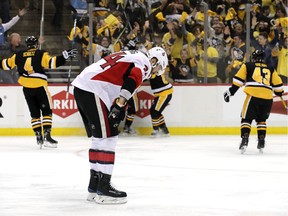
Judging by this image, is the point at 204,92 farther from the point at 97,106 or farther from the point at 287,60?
the point at 97,106

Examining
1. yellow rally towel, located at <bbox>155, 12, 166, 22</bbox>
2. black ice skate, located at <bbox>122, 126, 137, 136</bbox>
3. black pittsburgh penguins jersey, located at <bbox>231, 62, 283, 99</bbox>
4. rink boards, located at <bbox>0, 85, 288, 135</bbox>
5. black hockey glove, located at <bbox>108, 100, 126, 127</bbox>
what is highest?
yellow rally towel, located at <bbox>155, 12, 166, 22</bbox>

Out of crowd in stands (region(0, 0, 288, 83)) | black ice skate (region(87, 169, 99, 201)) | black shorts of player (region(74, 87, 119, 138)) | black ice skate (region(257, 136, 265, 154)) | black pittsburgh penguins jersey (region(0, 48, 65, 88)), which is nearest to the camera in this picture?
black shorts of player (region(74, 87, 119, 138))

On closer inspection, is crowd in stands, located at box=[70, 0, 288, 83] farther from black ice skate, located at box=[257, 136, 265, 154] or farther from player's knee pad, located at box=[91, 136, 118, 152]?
player's knee pad, located at box=[91, 136, 118, 152]

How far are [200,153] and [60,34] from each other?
4.10 metres

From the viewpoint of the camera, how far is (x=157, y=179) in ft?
24.3

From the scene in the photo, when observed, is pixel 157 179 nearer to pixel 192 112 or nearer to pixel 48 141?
pixel 48 141

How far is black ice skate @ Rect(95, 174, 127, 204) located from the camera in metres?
5.87

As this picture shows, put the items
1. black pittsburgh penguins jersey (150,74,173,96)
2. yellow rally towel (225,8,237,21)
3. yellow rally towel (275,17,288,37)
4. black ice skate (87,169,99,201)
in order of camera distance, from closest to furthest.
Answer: black ice skate (87,169,99,201) → black pittsburgh penguins jersey (150,74,173,96) → yellow rally towel (275,17,288,37) → yellow rally towel (225,8,237,21)

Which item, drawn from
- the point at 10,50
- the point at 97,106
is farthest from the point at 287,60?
the point at 97,106

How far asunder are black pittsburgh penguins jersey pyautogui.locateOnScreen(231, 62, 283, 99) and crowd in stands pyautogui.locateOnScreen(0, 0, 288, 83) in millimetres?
3069

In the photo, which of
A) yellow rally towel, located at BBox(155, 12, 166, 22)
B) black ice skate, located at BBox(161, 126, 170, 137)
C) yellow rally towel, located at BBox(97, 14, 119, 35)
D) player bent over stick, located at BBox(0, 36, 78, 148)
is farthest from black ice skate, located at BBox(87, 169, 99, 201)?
yellow rally towel, located at BBox(155, 12, 166, 22)

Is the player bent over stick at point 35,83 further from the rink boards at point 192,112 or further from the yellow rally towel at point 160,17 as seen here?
the yellow rally towel at point 160,17

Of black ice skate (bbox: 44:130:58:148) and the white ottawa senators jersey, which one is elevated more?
the white ottawa senators jersey

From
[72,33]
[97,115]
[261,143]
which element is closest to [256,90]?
[261,143]
